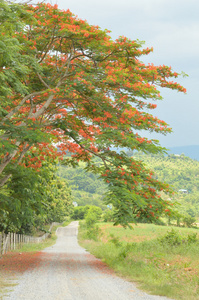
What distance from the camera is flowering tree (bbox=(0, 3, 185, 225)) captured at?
1438cm

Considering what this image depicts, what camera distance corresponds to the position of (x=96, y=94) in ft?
50.9

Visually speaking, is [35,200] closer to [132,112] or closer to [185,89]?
[132,112]

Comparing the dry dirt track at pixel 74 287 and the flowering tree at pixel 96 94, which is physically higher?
the flowering tree at pixel 96 94

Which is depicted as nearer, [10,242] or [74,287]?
[74,287]

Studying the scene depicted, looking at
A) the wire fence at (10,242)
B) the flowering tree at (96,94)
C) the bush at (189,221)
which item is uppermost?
the flowering tree at (96,94)

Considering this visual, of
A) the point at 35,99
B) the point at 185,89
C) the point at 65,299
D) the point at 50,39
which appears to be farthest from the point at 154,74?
the point at 65,299

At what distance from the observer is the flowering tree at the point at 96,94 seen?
1438 cm

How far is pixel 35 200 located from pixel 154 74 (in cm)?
803

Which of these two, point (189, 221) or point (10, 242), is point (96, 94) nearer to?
point (10, 242)

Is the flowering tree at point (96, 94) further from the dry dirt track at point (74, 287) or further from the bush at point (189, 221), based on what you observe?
the bush at point (189, 221)

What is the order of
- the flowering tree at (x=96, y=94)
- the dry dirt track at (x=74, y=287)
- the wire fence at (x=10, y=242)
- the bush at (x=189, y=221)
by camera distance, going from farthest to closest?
the bush at (x=189, y=221) < the wire fence at (x=10, y=242) < the flowering tree at (x=96, y=94) < the dry dirt track at (x=74, y=287)

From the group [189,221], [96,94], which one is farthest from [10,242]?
[189,221]

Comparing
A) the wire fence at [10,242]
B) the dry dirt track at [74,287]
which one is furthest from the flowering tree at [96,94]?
the wire fence at [10,242]

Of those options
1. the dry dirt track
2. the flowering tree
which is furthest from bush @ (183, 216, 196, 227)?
the dry dirt track
